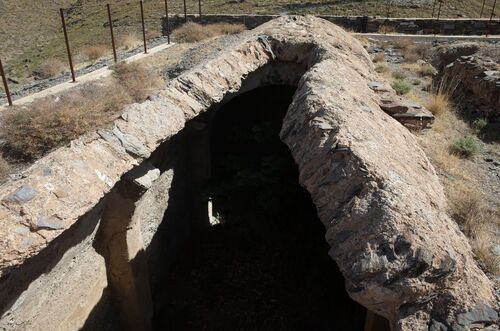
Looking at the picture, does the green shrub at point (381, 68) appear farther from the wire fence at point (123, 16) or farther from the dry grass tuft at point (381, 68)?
the wire fence at point (123, 16)

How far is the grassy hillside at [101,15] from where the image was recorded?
22.5 metres

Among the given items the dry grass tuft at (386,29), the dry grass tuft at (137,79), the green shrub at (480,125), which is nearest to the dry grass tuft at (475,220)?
the green shrub at (480,125)

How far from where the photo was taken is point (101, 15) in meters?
29.5

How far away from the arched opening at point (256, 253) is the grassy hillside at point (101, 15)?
15.3m

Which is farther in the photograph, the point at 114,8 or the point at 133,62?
the point at 114,8

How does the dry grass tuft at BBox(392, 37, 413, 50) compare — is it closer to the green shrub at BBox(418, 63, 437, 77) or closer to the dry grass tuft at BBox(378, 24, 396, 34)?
the green shrub at BBox(418, 63, 437, 77)

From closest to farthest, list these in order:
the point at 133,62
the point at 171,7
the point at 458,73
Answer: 1. the point at 458,73
2. the point at 133,62
3. the point at 171,7

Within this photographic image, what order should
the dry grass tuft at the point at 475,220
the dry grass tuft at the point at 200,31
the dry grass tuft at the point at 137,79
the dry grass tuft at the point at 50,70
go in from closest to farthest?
1. the dry grass tuft at the point at 475,220
2. the dry grass tuft at the point at 137,79
3. the dry grass tuft at the point at 50,70
4. the dry grass tuft at the point at 200,31

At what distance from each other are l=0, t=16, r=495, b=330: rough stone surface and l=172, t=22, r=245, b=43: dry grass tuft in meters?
13.4

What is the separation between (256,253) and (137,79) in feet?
20.9

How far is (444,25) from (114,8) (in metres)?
23.3

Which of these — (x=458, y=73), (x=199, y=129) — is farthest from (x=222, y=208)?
(x=458, y=73)

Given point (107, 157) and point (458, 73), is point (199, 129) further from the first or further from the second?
point (458, 73)

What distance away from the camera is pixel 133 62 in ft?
41.6
